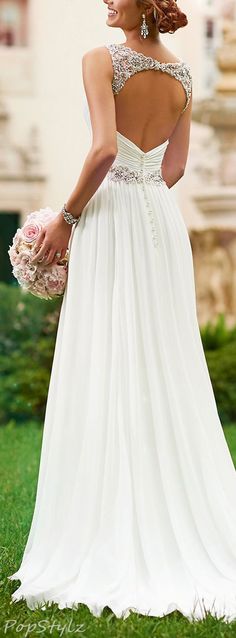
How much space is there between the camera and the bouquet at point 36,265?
13.3 feet

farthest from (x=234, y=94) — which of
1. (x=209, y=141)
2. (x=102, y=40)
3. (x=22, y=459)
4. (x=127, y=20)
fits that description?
(x=127, y=20)

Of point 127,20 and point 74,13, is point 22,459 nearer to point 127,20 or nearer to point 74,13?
point 127,20

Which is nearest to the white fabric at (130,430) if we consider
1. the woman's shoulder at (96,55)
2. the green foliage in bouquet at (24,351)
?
the woman's shoulder at (96,55)

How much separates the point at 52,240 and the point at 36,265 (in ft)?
0.34

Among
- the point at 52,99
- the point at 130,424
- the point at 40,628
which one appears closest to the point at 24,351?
the point at 52,99

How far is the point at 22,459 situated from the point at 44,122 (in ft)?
20.5

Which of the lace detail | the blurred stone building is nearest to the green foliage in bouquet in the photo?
the blurred stone building

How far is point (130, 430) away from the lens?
3.89m

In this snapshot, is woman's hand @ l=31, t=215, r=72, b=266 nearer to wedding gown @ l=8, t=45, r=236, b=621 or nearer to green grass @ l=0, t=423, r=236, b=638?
wedding gown @ l=8, t=45, r=236, b=621

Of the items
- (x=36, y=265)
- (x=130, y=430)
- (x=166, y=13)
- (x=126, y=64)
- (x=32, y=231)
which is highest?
(x=166, y=13)

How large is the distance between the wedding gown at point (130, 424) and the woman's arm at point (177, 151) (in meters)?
0.17

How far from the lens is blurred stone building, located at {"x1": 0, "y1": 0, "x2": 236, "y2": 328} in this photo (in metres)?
13.0

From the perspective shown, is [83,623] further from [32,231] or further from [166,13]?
[166,13]

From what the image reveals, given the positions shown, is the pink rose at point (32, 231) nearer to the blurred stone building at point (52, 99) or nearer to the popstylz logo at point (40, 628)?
the popstylz logo at point (40, 628)
